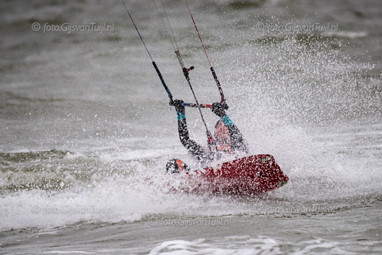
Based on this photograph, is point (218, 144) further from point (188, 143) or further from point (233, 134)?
point (188, 143)

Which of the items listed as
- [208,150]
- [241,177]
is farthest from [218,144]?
[241,177]

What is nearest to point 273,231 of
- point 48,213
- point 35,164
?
point 48,213

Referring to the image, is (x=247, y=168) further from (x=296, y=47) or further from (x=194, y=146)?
(x=296, y=47)

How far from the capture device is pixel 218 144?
562 cm

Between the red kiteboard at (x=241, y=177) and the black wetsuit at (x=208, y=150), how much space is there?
0.47m

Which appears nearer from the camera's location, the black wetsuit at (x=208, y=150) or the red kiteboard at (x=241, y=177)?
the red kiteboard at (x=241, y=177)

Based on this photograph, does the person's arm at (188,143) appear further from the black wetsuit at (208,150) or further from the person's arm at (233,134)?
the person's arm at (233,134)

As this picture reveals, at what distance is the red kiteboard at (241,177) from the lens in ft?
16.2

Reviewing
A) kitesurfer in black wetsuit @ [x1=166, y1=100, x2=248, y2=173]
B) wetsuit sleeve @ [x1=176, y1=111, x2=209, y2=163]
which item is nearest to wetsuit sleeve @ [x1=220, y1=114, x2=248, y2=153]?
kitesurfer in black wetsuit @ [x1=166, y1=100, x2=248, y2=173]

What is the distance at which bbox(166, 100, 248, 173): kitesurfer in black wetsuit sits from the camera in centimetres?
550

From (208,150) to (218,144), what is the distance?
0.67 ft

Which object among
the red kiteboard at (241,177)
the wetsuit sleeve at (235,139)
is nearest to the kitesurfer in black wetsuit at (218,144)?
the wetsuit sleeve at (235,139)

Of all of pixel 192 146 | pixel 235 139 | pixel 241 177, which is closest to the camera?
pixel 241 177

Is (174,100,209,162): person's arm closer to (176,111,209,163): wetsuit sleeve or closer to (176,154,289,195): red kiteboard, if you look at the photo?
(176,111,209,163): wetsuit sleeve
